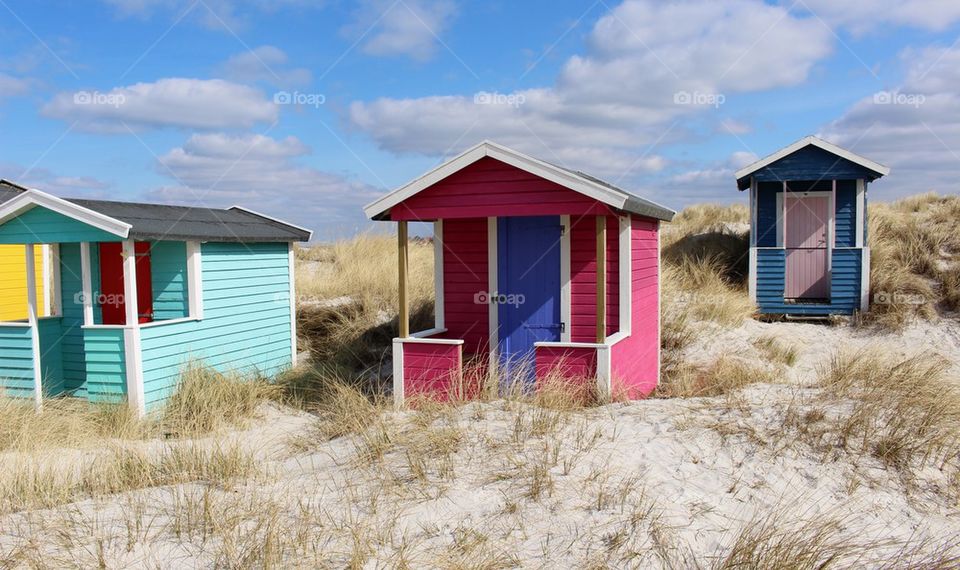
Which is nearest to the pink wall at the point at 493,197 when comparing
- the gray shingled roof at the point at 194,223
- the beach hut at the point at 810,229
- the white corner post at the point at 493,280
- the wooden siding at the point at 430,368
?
the white corner post at the point at 493,280

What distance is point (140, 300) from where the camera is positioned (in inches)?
441

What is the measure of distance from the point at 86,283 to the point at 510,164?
6.41 meters

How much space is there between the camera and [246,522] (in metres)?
4.98

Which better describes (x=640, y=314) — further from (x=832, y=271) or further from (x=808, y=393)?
(x=832, y=271)

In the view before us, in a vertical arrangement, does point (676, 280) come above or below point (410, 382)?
above

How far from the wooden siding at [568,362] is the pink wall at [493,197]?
1.58 metres

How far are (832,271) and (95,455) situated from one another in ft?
46.9

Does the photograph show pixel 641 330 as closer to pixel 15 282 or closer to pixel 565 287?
pixel 565 287

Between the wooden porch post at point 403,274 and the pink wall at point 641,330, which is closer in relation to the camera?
the pink wall at point 641,330

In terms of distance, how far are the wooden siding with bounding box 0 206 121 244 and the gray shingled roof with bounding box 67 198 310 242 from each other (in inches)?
11.5

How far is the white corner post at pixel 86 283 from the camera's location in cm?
1003

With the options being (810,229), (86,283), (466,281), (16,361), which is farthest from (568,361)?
(810,229)

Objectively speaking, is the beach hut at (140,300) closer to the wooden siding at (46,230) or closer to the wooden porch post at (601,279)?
the wooden siding at (46,230)

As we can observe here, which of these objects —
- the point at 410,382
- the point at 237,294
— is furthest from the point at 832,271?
the point at 237,294
